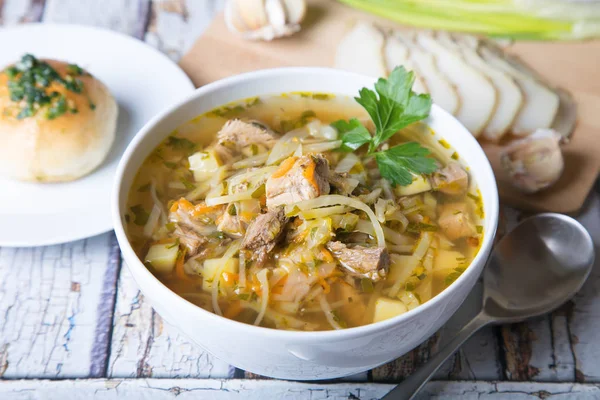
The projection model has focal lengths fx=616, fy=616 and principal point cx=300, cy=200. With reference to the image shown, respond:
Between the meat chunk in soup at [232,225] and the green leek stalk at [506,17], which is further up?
the meat chunk in soup at [232,225]

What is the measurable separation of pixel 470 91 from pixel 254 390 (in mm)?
2384

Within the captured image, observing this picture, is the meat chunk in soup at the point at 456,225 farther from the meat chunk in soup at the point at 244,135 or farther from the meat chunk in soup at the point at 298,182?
the meat chunk in soup at the point at 244,135

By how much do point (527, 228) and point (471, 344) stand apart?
2.42 feet

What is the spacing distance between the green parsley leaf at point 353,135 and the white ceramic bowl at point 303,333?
42 centimetres

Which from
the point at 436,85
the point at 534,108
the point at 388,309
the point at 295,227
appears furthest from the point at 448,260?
the point at 534,108

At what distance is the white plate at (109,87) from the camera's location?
11.2 ft

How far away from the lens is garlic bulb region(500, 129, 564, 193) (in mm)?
3664

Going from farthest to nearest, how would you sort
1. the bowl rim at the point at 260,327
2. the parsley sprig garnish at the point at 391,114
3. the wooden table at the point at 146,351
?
the parsley sprig garnish at the point at 391,114
the wooden table at the point at 146,351
the bowl rim at the point at 260,327

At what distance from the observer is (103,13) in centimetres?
510

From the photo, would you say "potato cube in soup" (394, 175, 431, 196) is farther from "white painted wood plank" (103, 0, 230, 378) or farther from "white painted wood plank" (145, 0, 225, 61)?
"white painted wood plank" (145, 0, 225, 61)

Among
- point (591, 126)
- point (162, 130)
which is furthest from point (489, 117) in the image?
point (162, 130)

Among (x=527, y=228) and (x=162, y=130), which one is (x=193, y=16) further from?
(x=527, y=228)

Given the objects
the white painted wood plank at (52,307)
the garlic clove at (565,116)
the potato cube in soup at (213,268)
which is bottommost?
the white painted wood plank at (52,307)

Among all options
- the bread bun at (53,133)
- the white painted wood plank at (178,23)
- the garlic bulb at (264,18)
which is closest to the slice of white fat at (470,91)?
the garlic bulb at (264,18)
